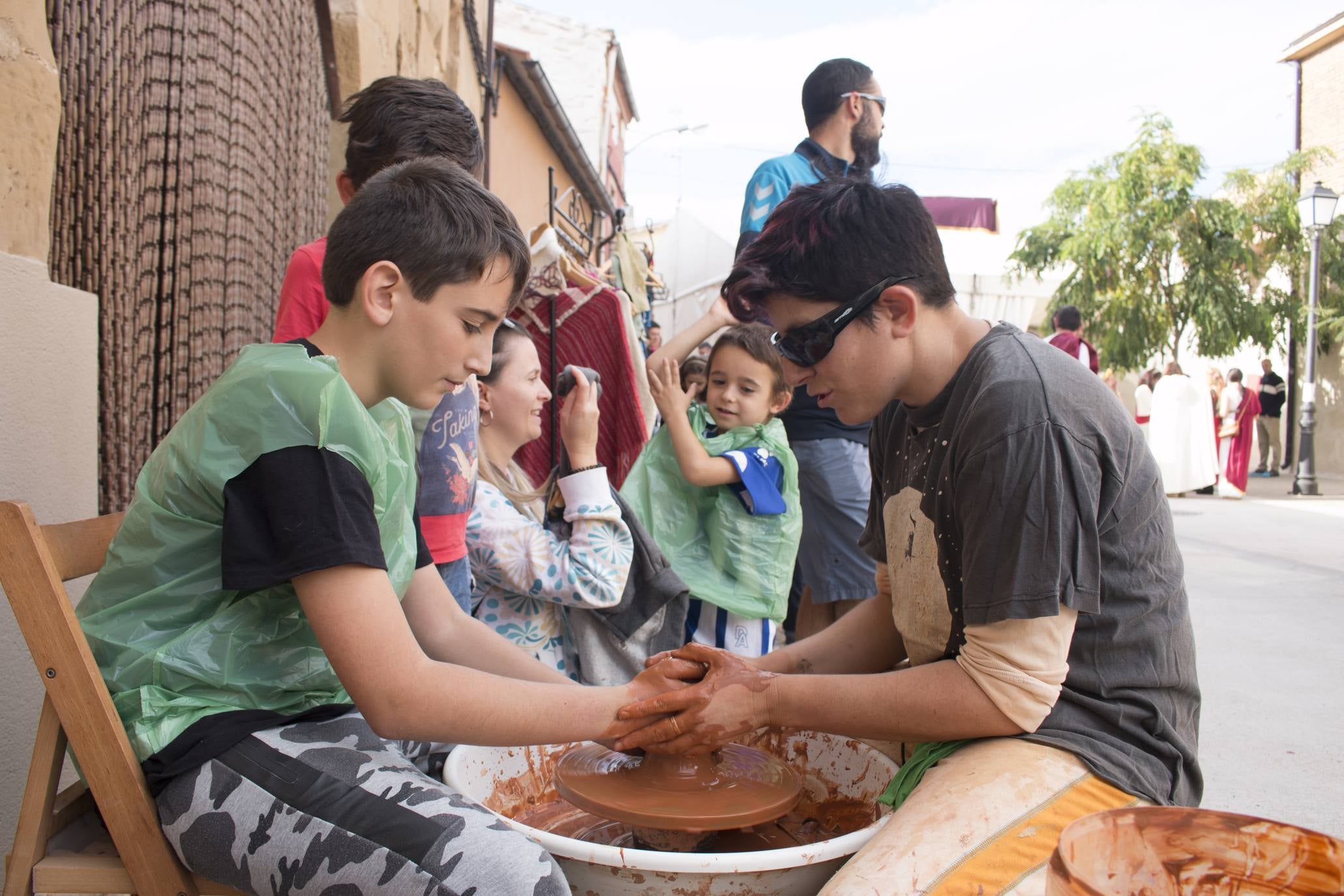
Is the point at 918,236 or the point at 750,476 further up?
the point at 918,236

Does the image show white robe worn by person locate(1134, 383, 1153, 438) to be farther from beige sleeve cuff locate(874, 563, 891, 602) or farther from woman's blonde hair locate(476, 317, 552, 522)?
beige sleeve cuff locate(874, 563, 891, 602)

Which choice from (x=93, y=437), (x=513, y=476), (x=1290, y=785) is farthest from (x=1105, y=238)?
(x=93, y=437)

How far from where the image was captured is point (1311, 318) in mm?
12367

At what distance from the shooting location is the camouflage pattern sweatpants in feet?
4.01

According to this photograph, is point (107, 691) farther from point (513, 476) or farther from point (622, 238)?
point (622, 238)

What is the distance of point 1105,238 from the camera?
15.5 m

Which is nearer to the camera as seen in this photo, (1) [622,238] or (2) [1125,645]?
(2) [1125,645]

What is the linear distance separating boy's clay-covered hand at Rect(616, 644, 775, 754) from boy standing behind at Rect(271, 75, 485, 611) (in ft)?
2.50

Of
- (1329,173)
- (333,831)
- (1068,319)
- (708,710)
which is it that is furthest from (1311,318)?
(333,831)

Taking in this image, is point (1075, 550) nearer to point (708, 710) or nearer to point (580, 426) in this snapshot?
point (708, 710)

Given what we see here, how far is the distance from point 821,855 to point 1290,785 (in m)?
2.72

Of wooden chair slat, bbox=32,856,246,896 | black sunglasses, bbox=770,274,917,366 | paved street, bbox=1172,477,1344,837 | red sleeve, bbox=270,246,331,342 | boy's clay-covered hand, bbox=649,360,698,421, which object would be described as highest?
red sleeve, bbox=270,246,331,342

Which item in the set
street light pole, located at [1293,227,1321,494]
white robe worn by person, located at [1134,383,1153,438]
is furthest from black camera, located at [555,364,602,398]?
street light pole, located at [1293,227,1321,494]

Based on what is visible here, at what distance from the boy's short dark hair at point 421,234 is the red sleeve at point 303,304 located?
608 millimetres
